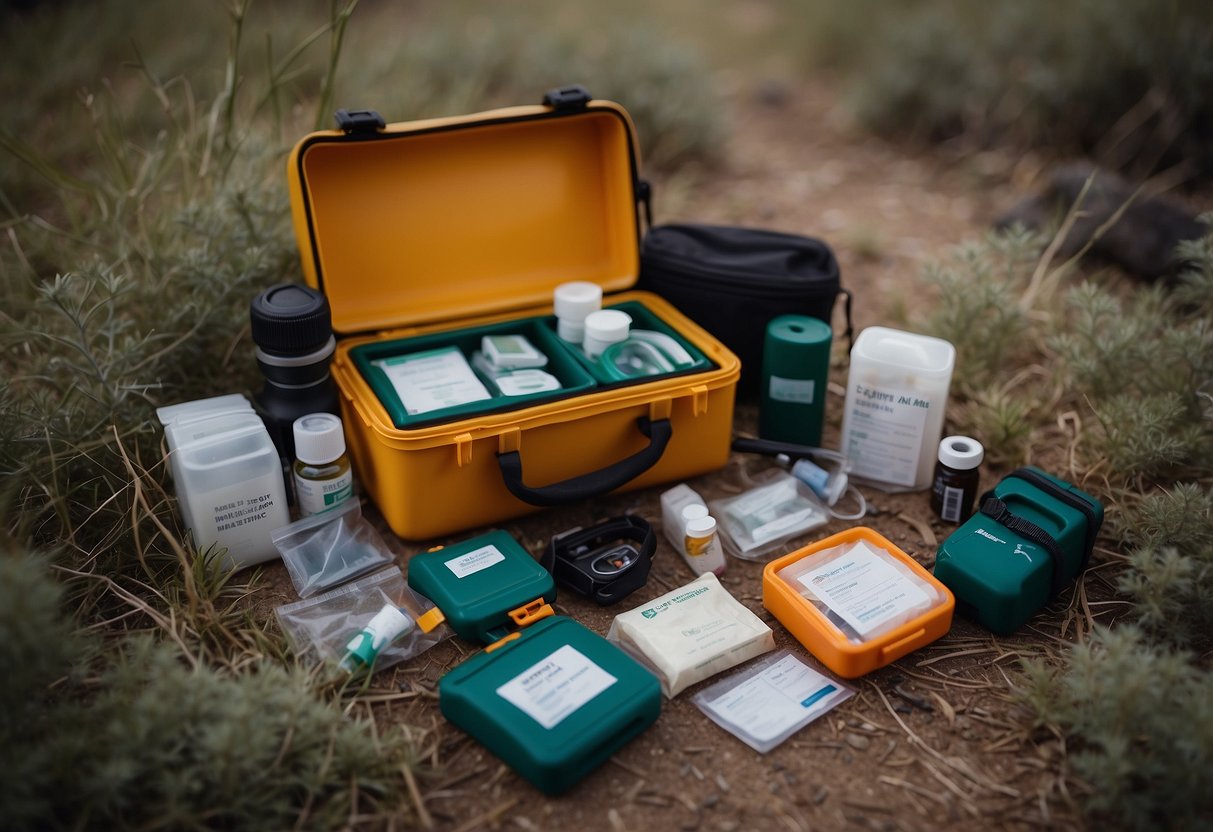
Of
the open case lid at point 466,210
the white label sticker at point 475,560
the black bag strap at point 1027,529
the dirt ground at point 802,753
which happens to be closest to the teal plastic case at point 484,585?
the white label sticker at point 475,560

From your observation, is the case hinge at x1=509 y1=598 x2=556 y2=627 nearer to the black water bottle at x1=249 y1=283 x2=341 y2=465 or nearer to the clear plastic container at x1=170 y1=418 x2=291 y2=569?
the clear plastic container at x1=170 y1=418 x2=291 y2=569

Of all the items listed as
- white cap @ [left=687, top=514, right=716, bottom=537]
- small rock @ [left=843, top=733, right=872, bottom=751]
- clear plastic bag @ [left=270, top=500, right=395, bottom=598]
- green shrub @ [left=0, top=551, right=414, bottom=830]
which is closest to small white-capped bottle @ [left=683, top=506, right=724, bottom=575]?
white cap @ [left=687, top=514, right=716, bottom=537]

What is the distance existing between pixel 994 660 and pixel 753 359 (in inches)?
51.9

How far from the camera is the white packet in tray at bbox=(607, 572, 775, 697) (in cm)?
244

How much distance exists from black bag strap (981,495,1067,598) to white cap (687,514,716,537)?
0.76m

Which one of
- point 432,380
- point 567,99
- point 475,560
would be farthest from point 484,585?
point 567,99

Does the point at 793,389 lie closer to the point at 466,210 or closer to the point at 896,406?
the point at 896,406

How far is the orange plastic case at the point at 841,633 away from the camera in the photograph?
244cm

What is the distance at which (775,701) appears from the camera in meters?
2.41

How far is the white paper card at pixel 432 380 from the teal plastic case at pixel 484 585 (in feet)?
1.37

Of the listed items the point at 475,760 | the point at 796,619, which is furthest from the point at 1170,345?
the point at 475,760

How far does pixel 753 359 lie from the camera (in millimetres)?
3434

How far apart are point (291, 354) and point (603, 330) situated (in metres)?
0.93

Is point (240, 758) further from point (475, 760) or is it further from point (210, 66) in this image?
point (210, 66)
